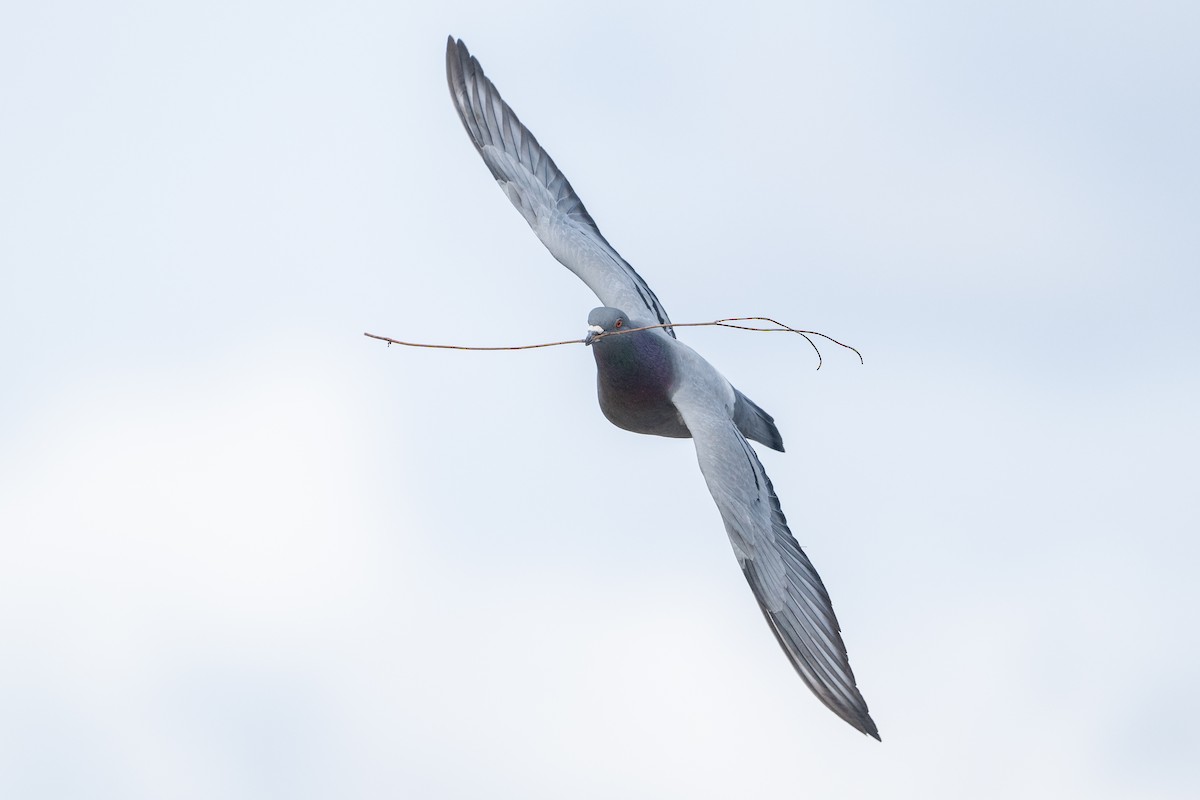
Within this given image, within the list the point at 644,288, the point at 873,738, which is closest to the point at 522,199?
the point at 644,288

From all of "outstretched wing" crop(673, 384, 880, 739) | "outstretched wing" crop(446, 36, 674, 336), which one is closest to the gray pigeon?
"outstretched wing" crop(673, 384, 880, 739)

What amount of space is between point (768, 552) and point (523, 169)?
5798 millimetres

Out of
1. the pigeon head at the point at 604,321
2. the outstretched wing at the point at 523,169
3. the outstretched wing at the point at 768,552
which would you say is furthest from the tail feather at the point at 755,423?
the pigeon head at the point at 604,321

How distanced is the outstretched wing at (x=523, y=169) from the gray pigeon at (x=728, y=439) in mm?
446

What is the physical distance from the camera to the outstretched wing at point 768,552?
11375 millimetres

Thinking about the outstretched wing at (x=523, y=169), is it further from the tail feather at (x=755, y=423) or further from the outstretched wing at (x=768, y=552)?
the outstretched wing at (x=768, y=552)

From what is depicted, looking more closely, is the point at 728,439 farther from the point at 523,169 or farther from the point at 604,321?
the point at 523,169

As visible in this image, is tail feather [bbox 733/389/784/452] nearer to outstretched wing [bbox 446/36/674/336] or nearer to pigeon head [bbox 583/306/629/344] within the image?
outstretched wing [bbox 446/36/674/336]

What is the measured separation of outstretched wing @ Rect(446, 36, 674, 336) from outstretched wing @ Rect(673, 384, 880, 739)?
2.68 metres

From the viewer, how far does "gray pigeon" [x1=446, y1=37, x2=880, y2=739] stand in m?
11.4

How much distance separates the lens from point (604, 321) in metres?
11.7

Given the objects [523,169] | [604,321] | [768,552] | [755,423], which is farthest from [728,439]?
[523,169]

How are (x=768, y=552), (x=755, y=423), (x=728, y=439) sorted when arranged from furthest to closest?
(x=755, y=423)
(x=728, y=439)
(x=768, y=552)

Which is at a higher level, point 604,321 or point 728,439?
point 604,321
